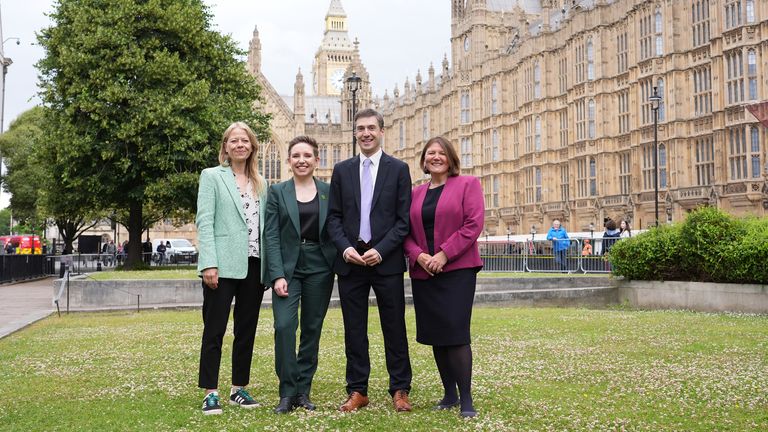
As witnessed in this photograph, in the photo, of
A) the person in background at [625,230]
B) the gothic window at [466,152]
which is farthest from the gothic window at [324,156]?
the person in background at [625,230]

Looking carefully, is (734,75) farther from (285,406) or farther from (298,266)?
(285,406)

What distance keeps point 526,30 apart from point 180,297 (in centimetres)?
3756

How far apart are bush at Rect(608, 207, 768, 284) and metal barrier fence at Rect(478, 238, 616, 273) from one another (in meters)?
5.18

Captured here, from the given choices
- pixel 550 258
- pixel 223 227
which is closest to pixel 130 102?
pixel 550 258

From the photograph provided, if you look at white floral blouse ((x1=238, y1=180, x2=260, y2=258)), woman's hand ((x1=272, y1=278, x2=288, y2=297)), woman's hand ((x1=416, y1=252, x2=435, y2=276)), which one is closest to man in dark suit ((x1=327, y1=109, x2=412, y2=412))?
woman's hand ((x1=416, y1=252, x2=435, y2=276))

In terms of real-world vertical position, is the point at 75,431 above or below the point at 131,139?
below

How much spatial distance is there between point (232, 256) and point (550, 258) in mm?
19473

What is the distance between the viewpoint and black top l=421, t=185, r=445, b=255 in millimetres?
6359

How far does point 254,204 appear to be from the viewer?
6773 millimetres

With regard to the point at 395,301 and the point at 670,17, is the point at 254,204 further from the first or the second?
the point at 670,17

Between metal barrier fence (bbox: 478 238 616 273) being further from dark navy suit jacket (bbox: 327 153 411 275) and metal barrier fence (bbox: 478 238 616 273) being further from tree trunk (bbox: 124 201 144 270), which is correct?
dark navy suit jacket (bbox: 327 153 411 275)

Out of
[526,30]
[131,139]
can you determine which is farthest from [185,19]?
[526,30]

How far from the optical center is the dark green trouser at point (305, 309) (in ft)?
21.0

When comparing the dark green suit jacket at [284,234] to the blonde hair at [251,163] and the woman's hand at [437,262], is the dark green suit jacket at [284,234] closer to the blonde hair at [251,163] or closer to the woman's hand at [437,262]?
the blonde hair at [251,163]
